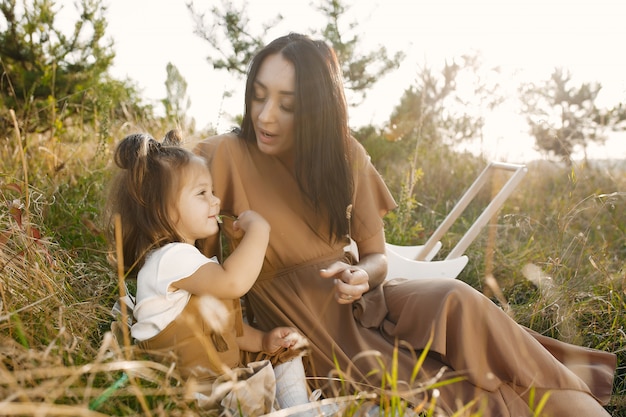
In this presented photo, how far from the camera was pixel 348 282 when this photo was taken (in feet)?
7.54

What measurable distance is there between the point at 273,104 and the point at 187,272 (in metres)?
0.81

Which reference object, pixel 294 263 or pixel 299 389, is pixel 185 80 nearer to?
pixel 294 263

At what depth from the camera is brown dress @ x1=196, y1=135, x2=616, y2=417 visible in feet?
7.11

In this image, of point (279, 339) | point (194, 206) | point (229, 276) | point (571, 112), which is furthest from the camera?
point (571, 112)

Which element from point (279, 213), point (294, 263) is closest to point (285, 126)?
point (279, 213)

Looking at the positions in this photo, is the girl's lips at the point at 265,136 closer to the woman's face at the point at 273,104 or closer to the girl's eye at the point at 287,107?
the woman's face at the point at 273,104

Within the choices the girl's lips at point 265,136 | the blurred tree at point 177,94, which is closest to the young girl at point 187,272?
the girl's lips at point 265,136

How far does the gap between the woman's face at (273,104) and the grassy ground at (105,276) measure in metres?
0.81

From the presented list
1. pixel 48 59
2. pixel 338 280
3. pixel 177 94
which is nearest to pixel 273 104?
pixel 338 280

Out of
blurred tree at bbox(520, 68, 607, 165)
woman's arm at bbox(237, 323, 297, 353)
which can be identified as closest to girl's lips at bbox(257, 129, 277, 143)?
woman's arm at bbox(237, 323, 297, 353)

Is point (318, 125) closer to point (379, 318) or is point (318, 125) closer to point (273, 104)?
point (273, 104)

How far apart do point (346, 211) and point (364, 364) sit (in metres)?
0.64

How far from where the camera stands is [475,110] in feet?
20.6

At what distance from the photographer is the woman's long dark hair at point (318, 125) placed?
2447 mm
